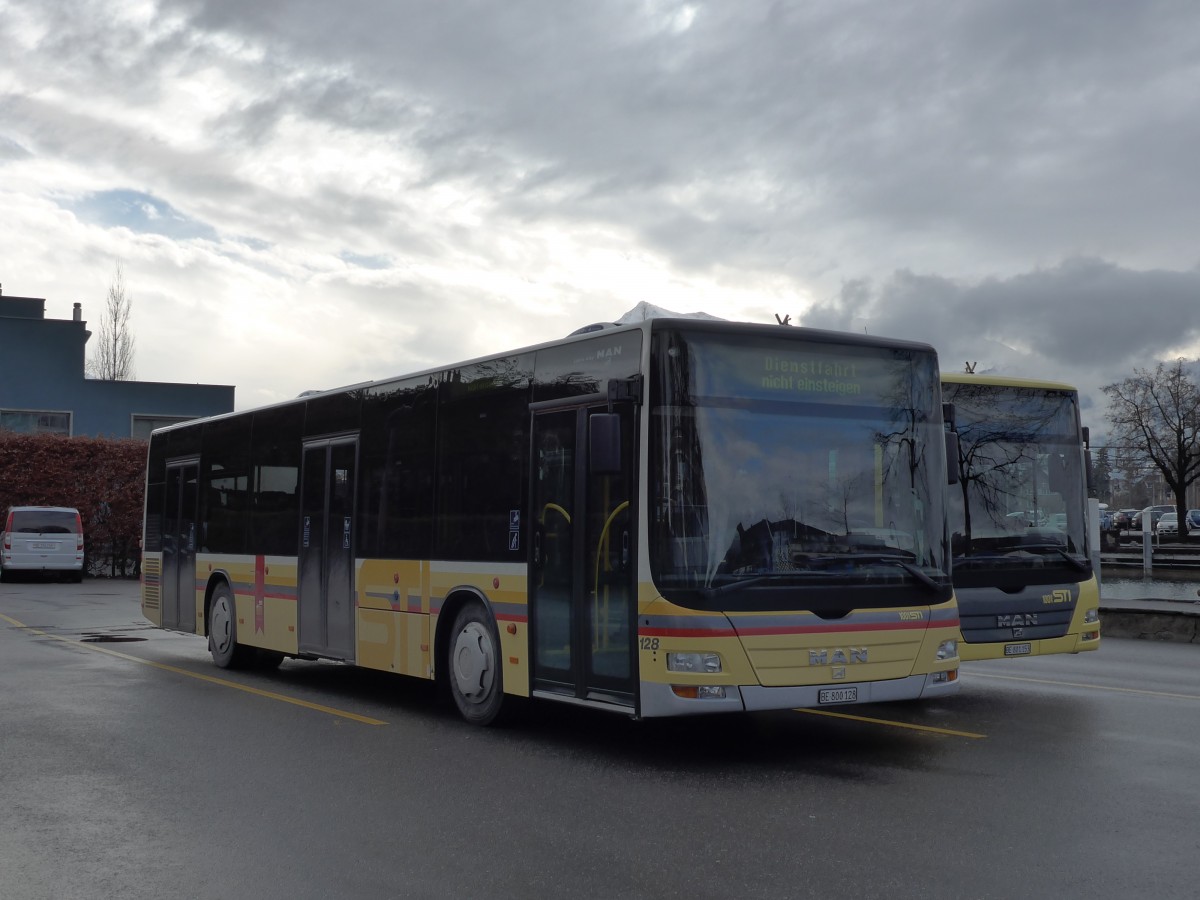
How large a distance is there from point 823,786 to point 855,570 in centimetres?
159

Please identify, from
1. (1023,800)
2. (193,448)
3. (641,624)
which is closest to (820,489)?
(641,624)

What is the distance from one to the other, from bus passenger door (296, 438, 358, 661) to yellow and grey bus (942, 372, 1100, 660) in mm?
5504

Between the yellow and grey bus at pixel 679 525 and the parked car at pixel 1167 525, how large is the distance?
6377 centimetres

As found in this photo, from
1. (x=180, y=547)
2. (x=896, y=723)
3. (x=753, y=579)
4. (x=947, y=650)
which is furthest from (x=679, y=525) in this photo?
(x=180, y=547)

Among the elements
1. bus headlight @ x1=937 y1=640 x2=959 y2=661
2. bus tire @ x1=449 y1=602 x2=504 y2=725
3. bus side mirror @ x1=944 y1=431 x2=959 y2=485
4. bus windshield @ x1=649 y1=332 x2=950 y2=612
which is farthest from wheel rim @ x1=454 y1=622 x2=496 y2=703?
bus side mirror @ x1=944 y1=431 x2=959 y2=485

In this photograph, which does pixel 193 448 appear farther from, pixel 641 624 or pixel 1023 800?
pixel 1023 800

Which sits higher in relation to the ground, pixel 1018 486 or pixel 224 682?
pixel 1018 486

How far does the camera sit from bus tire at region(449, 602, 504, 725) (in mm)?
10508

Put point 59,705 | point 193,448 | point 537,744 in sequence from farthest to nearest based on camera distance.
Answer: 1. point 193,448
2. point 59,705
3. point 537,744

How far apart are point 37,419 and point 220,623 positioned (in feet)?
143

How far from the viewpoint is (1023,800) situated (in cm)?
770

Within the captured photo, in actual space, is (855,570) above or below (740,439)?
below

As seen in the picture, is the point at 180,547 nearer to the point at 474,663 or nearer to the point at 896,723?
the point at 474,663

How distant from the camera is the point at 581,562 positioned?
9.48 metres
